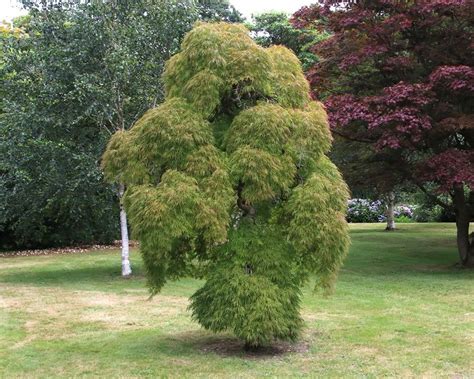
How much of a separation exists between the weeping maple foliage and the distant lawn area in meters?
0.60

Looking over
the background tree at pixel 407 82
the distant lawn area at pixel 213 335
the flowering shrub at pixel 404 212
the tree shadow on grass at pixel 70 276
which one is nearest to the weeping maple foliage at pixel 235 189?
the distant lawn area at pixel 213 335

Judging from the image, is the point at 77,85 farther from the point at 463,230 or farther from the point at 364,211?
the point at 364,211

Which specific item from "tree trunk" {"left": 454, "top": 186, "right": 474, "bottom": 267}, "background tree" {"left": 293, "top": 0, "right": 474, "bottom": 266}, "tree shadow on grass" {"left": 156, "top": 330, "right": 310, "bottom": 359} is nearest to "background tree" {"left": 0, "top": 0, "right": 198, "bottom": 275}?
"background tree" {"left": 293, "top": 0, "right": 474, "bottom": 266}

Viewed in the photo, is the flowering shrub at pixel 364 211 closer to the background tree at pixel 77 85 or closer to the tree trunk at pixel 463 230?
the tree trunk at pixel 463 230

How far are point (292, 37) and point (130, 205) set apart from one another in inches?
893

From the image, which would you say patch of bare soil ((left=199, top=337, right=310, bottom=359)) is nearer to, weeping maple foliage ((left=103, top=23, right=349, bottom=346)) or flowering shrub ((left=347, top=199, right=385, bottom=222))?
weeping maple foliage ((left=103, top=23, right=349, bottom=346))

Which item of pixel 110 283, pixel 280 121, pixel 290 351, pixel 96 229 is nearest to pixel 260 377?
pixel 290 351

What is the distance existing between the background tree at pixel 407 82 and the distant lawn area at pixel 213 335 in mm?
2573

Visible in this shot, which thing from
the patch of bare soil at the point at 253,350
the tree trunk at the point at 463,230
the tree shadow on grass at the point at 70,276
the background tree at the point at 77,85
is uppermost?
the background tree at the point at 77,85

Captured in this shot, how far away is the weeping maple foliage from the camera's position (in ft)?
22.0

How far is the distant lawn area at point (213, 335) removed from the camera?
21.3ft

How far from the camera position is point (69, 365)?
668 cm

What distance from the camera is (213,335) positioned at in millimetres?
8156

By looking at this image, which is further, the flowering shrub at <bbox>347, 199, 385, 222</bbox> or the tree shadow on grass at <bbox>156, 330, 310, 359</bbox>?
the flowering shrub at <bbox>347, 199, 385, 222</bbox>
